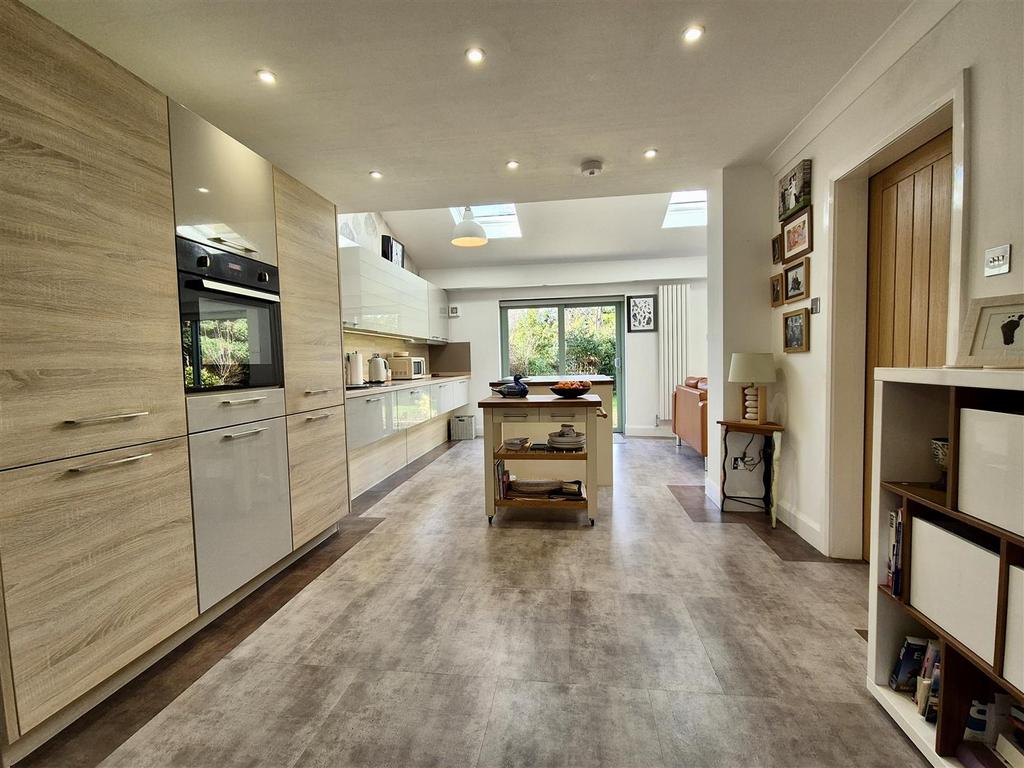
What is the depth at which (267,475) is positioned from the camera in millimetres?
2078

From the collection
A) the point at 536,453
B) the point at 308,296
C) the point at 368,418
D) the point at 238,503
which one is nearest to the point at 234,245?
the point at 308,296

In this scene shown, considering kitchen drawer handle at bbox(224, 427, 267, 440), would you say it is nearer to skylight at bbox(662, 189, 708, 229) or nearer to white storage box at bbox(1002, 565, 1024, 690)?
white storage box at bbox(1002, 565, 1024, 690)

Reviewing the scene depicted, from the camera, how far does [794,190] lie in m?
2.52

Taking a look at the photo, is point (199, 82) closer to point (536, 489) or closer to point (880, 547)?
point (536, 489)

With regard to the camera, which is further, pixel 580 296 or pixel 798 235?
pixel 580 296

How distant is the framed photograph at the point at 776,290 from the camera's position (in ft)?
9.00

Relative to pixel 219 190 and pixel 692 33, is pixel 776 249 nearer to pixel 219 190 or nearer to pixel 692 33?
pixel 692 33

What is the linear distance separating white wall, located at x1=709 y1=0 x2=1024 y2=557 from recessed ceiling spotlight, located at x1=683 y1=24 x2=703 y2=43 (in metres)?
0.76

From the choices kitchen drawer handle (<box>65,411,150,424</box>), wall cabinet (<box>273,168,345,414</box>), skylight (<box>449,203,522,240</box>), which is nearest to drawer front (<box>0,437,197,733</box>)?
kitchen drawer handle (<box>65,411,150,424</box>)

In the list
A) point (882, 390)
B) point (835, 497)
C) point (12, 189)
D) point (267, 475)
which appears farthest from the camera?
point (835, 497)

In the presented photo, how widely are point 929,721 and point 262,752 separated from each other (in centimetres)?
184

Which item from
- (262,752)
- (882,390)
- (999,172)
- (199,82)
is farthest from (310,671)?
(999,172)

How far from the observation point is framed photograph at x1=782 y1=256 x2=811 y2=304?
244 centimetres

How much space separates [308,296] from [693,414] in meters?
3.83
